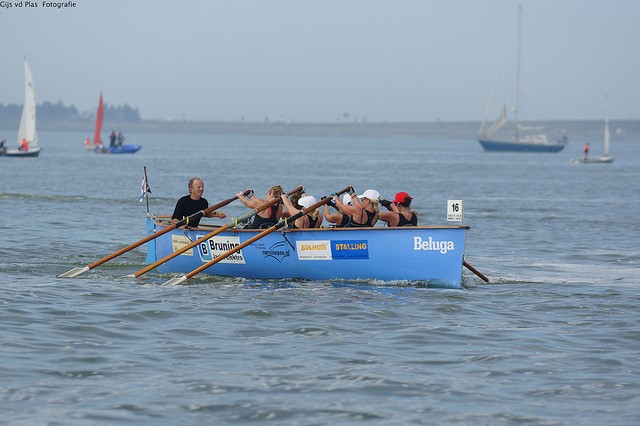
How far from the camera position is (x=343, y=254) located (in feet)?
55.4

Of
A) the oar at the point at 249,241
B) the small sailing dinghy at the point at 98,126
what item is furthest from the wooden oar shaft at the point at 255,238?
the small sailing dinghy at the point at 98,126

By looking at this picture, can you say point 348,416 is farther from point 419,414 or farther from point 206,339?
point 206,339

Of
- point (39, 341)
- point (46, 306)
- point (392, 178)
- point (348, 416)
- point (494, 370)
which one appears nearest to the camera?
point (348, 416)

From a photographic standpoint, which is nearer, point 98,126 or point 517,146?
point 98,126

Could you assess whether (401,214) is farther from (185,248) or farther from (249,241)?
(185,248)

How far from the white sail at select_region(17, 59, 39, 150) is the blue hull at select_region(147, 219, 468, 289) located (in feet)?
212

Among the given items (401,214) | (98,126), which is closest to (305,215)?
(401,214)

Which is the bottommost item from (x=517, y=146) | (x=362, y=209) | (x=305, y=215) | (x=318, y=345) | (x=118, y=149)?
(x=517, y=146)

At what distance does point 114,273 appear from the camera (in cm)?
1909

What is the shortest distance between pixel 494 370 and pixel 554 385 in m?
0.78

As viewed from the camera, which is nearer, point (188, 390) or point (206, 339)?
point (188, 390)

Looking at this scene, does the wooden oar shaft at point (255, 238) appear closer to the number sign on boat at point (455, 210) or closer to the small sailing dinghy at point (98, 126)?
the number sign on boat at point (455, 210)

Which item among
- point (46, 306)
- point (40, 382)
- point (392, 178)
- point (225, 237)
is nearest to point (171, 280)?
point (225, 237)

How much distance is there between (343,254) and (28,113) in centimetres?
6732
